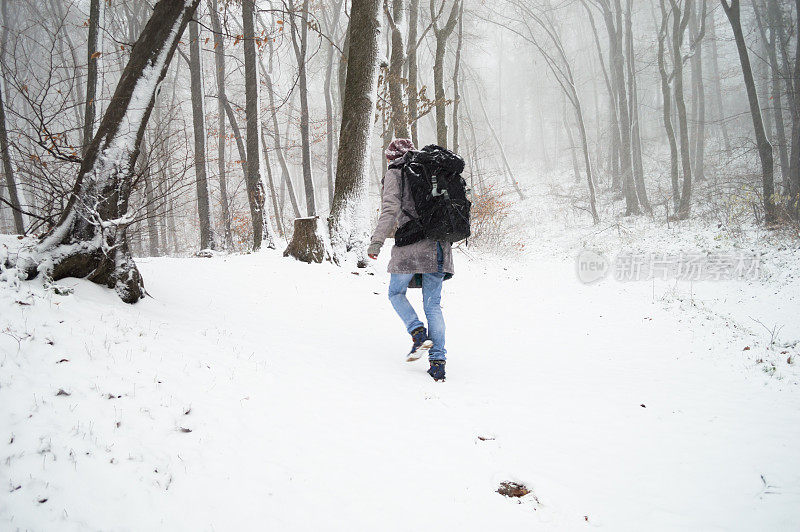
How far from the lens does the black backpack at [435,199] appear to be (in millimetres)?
3137

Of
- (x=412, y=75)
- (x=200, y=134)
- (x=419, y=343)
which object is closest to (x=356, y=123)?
(x=419, y=343)

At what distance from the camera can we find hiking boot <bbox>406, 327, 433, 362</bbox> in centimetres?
347

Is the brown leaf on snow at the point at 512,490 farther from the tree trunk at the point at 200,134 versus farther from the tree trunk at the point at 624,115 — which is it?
the tree trunk at the point at 624,115

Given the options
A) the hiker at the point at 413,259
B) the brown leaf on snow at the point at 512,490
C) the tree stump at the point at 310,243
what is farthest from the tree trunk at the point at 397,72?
the brown leaf on snow at the point at 512,490

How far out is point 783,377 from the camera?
3.66 metres

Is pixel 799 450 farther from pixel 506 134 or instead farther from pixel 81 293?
pixel 506 134

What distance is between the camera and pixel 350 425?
2.41 m

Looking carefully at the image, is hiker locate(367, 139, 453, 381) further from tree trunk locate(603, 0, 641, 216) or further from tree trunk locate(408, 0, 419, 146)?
tree trunk locate(603, 0, 641, 216)

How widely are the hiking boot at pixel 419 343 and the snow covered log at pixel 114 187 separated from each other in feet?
8.63

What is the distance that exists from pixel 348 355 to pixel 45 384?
2.07 meters

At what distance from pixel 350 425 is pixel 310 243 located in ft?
13.3

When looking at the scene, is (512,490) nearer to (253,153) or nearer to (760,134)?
(253,153)

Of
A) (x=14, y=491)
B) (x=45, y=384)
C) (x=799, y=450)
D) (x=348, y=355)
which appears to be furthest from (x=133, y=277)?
(x=799, y=450)

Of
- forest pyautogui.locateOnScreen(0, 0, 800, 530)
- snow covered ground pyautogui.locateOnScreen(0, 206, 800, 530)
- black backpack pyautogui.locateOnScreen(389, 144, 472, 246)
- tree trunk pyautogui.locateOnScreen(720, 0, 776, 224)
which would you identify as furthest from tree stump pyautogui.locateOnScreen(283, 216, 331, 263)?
tree trunk pyautogui.locateOnScreen(720, 0, 776, 224)
